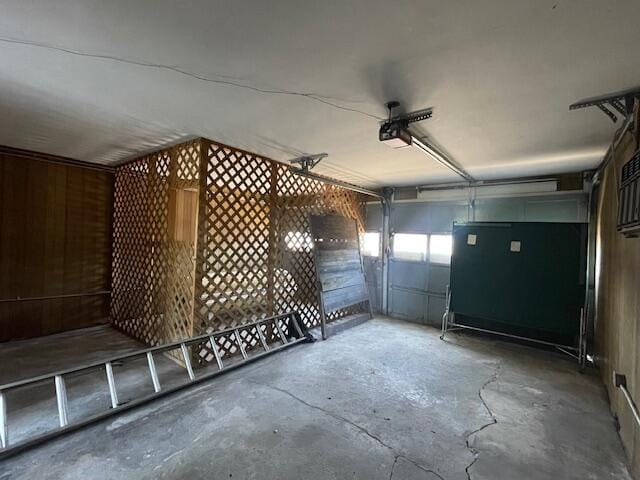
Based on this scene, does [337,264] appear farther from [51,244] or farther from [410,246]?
[51,244]

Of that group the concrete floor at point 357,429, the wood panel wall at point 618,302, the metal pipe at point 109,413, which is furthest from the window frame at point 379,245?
the metal pipe at point 109,413

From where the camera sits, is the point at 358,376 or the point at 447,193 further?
the point at 447,193

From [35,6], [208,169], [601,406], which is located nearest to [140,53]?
[35,6]

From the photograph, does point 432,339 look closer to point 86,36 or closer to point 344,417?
point 344,417

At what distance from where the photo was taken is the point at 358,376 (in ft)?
10.2

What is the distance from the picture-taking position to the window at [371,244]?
231 inches

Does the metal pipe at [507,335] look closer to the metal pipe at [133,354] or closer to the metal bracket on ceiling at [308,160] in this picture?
the metal pipe at [133,354]

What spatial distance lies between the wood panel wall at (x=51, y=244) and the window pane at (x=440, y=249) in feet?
17.4

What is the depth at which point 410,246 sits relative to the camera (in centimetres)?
547

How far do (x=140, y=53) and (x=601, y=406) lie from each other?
14.4ft

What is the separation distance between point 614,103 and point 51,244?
618 cm

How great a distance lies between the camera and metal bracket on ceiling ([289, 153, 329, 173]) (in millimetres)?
3565

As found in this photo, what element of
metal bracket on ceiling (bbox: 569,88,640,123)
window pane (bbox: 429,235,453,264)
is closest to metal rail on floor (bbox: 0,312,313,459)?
window pane (bbox: 429,235,453,264)

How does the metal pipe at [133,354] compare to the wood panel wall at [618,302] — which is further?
the metal pipe at [133,354]
